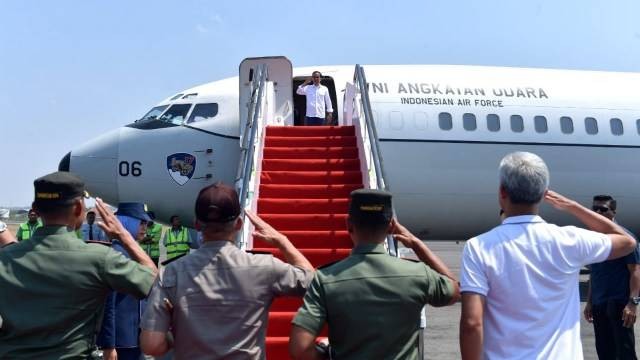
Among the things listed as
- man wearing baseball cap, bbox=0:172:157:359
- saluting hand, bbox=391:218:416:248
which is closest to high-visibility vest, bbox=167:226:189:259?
man wearing baseball cap, bbox=0:172:157:359

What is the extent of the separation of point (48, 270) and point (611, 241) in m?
2.50

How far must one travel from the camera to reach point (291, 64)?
41.8 ft

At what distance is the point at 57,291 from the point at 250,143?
5757 mm

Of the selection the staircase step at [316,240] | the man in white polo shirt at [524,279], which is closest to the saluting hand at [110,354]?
the man in white polo shirt at [524,279]

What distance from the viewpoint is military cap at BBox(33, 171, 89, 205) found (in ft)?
10.5

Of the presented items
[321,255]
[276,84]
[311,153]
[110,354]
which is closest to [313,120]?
[276,84]

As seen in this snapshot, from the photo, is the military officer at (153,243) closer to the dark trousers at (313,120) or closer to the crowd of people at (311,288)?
the dark trousers at (313,120)

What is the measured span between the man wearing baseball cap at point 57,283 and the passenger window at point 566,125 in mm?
12428

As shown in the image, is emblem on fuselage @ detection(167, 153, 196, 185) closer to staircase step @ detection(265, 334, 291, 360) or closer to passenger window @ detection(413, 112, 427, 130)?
passenger window @ detection(413, 112, 427, 130)

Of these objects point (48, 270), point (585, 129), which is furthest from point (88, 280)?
point (585, 129)

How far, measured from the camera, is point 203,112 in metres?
13.5

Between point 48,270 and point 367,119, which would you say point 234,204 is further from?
point 367,119

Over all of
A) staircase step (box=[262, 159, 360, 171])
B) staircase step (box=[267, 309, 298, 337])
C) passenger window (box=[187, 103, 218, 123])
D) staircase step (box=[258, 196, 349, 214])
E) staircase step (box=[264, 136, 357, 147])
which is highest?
passenger window (box=[187, 103, 218, 123])

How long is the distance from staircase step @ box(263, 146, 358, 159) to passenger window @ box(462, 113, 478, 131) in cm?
457
